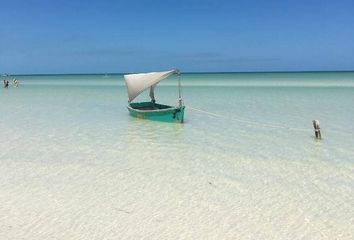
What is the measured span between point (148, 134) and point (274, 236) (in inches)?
406

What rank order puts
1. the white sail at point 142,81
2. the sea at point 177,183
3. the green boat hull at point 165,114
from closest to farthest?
the sea at point 177,183, the green boat hull at point 165,114, the white sail at point 142,81

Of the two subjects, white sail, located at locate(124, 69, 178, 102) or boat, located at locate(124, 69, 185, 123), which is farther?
white sail, located at locate(124, 69, 178, 102)

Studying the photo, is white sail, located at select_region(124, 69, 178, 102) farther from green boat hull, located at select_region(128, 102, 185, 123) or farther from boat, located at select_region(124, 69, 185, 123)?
green boat hull, located at select_region(128, 102, 185, 123)

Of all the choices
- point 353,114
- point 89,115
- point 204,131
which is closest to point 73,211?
point 204,131

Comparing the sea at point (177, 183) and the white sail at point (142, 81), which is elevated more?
the white sail at point (142, 81)

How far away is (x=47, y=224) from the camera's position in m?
6.71

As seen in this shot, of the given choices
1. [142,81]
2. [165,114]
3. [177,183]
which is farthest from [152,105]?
[177,183]

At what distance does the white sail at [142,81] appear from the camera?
20.8 metres

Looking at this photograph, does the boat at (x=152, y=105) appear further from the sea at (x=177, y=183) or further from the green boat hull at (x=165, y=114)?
the sea at (x=177, y=183)

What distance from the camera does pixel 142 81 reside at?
22.0m

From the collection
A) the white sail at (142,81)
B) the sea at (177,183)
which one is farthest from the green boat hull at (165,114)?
the white sail at (142,81)

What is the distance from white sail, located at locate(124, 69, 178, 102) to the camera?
2079 cm

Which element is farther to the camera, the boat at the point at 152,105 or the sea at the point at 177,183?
the boat at the point at 152,105

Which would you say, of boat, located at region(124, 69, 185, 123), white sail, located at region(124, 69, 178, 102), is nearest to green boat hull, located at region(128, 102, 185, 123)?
boat, located at region(124, 69, 185, 123)
